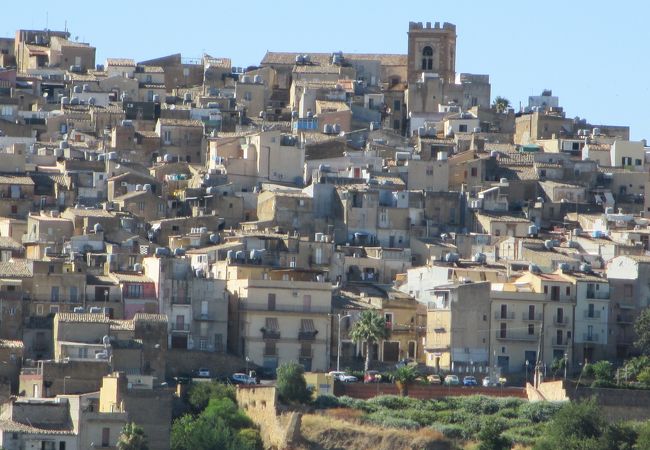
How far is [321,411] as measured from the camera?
8506 cm

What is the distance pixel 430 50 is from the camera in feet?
469

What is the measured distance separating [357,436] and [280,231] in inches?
784

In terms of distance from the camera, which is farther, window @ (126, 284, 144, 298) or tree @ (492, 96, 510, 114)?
tree @ (492, 96, 510, 114)

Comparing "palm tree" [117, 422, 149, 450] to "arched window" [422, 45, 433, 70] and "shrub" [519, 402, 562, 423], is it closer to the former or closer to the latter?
"shrub" [519, 402, 562, 423]

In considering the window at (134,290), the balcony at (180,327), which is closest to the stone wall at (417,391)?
the balcony at (180,327)

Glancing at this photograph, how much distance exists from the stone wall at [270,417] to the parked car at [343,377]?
3.98 meters

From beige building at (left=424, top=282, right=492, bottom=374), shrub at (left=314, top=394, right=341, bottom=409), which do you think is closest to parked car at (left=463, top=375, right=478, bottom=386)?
beige building at (left=424, top=282, right=492, bottom=374)

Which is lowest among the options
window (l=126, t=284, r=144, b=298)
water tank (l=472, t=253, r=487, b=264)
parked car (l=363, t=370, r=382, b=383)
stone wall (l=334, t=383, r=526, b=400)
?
stone wall (l=334, t=383, r=526, b=400)

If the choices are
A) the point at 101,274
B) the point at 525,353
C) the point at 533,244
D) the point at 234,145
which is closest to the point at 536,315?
the point at 525,353

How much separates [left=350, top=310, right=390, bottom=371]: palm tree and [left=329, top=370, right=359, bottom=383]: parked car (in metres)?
2.47

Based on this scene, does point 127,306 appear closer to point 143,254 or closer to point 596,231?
point 143,254

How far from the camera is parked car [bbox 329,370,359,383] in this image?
8788 centimetres

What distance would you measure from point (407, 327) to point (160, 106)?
1326 inches

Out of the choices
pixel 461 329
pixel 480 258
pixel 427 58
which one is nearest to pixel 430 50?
pixel 427 58
